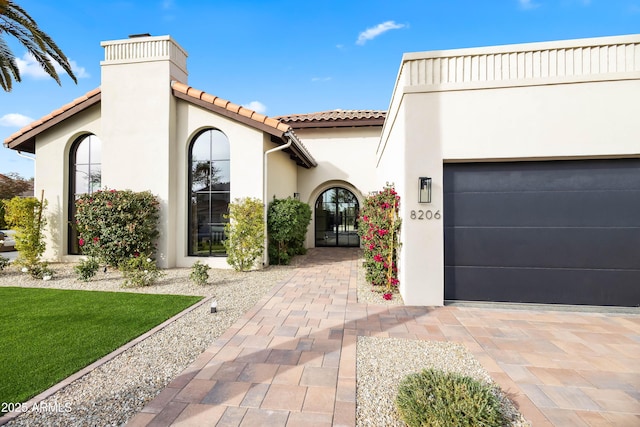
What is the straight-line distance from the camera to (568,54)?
16.8ft

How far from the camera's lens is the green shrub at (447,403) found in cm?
214

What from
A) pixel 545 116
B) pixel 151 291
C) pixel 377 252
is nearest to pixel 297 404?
pixel 377 252

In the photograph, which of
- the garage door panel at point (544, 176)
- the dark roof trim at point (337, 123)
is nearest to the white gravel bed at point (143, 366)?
the garage door panel at point (544, 176)

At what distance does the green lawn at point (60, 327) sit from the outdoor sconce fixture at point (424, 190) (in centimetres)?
511

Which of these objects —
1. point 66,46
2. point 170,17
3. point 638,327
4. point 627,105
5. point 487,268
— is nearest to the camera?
point 638,327

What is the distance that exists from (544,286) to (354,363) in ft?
14.8

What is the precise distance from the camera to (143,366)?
3.26m

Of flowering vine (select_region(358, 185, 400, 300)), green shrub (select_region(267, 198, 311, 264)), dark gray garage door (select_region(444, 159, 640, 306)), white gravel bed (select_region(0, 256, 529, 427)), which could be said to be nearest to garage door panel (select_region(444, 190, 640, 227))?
dark gray garage door (select_region(444, 159, 640, 306))

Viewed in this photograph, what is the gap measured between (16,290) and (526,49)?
39.8 ft

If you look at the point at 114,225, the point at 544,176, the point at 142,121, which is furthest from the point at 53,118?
the point at 544,176

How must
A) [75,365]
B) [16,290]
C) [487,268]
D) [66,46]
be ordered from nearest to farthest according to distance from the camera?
[75,365]
[487,268]
[16,290]
[66,46]

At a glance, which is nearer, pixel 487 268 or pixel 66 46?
pixel 487 268

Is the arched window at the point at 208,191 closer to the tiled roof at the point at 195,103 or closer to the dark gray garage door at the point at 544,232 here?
the tiled roof at the point at 195,103

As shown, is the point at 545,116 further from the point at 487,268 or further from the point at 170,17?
the point at 170,17
